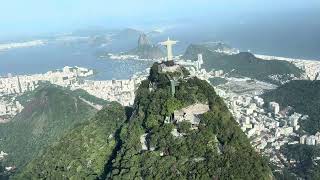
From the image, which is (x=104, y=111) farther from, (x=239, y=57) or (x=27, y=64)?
(x=27, y=64)

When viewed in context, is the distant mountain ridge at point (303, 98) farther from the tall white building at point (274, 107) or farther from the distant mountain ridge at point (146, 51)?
the distant mountain ridge at point (146, 51)

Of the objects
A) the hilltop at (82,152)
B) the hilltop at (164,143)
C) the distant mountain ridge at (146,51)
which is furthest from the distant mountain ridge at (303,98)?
the distant mountain ridge at (146,51)

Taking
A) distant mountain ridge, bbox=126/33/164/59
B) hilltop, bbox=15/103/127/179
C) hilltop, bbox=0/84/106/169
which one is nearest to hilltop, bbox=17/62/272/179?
hilltop, bbox=15/103/127/179

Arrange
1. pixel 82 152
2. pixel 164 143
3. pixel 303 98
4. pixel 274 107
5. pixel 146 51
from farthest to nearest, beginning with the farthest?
pixel 146 51
pixel 303 98
pixel 274 107
pixel 82 152
pixel 164 143

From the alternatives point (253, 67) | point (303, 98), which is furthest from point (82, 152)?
point (253, 67)

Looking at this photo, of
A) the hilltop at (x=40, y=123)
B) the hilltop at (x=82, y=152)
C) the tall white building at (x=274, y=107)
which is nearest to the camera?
the hilltop at (x=82, y=152)

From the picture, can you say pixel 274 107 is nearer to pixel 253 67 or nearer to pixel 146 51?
pixel 253 67

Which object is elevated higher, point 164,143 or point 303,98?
point 164,143
